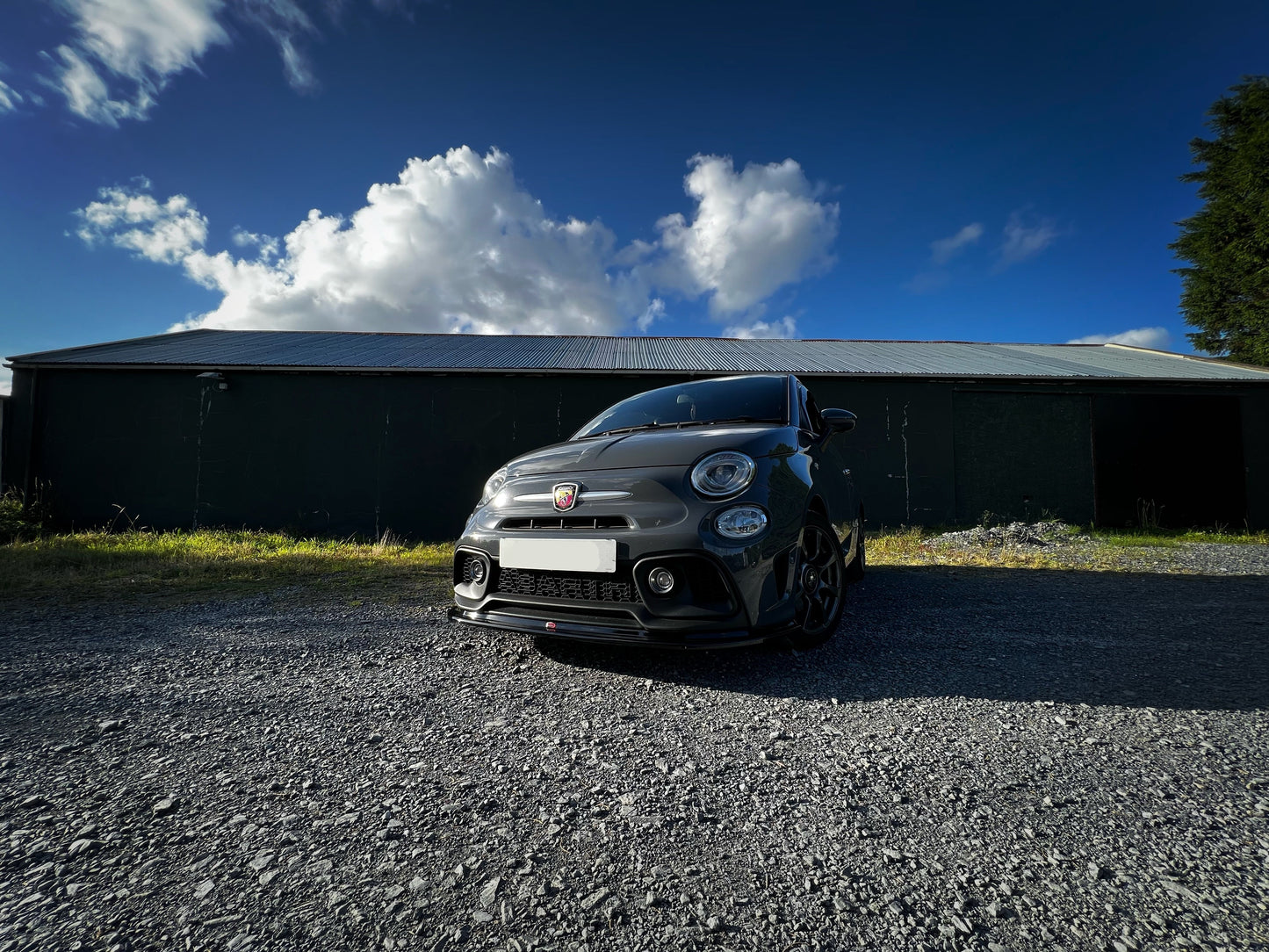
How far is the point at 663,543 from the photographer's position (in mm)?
2092

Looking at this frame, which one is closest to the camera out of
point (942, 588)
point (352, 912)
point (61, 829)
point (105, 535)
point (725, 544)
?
point (352, 912)

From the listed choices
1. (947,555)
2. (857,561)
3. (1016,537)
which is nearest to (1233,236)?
(1016,537)

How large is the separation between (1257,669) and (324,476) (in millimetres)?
9822

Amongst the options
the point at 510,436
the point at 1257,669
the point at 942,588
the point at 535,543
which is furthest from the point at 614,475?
the point at 510,436

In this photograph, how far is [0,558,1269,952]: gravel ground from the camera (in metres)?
0.94

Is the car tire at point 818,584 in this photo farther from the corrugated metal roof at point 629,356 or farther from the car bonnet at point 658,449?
the corrugated metal roof at point 629,356

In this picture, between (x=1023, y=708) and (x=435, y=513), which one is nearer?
(x=1023, y=708)

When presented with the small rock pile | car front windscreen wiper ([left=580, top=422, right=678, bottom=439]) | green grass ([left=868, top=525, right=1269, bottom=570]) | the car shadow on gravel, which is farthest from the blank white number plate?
the small rock pile

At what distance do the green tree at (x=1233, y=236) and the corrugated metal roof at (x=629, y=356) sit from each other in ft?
24.8

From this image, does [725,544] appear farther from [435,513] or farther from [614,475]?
[435,513]

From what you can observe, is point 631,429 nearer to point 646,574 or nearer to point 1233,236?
point 646,574

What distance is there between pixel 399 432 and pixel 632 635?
7559mm

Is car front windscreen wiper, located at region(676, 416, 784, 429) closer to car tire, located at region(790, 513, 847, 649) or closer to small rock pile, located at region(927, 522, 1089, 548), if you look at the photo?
car tire, located at region(790, 513, 847, 649)

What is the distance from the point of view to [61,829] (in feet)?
3.89
